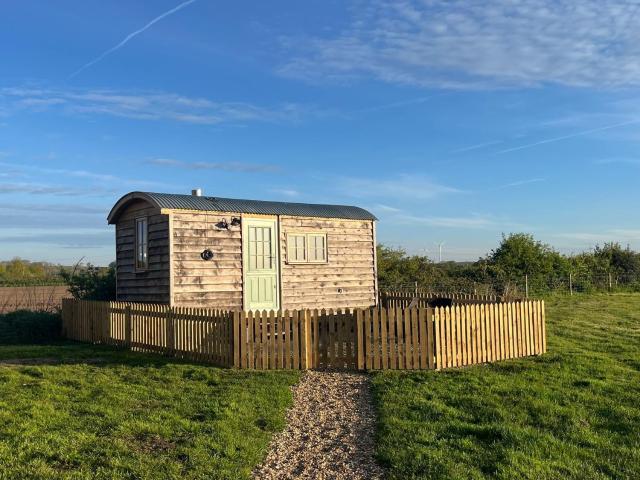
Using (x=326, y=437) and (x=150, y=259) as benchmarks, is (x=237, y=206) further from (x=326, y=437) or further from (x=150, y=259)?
(x=326, y=437)

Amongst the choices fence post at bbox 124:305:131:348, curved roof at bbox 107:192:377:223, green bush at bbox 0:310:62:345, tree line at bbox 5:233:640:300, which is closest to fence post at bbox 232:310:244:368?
fence post at bbox 124:305:131:348

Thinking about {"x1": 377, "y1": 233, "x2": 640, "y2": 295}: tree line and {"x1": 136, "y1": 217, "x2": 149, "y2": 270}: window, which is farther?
{"x1": 377, "y1": 233, "x2": 640, "y2": 295}: tree line

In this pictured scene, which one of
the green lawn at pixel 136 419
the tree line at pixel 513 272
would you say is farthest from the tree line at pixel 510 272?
the green lawn at pixel 136 419

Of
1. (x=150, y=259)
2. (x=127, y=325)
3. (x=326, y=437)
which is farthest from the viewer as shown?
(x=150, y=259)

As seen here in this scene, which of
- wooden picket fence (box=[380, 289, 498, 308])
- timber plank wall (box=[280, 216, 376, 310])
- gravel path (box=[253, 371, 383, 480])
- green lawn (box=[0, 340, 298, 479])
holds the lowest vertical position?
gravel path (box=[253, 371, 383, 480])

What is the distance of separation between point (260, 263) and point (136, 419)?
29.1ft

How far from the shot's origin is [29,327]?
1620cm

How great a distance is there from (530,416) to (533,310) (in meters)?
4.92

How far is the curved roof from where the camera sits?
1420 cm

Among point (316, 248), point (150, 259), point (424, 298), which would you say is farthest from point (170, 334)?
point (424, 298)

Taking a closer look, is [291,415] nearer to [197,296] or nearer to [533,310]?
[533,310]

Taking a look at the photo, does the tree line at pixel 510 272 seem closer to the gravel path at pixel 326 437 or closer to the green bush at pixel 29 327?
the green bush at pixel 29 327

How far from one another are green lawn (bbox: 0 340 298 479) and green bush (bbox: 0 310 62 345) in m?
5.45

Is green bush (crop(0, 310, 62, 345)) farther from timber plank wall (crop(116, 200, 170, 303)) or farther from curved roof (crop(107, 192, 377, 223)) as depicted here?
curved roof (crop(107, 192, 377, 223))
